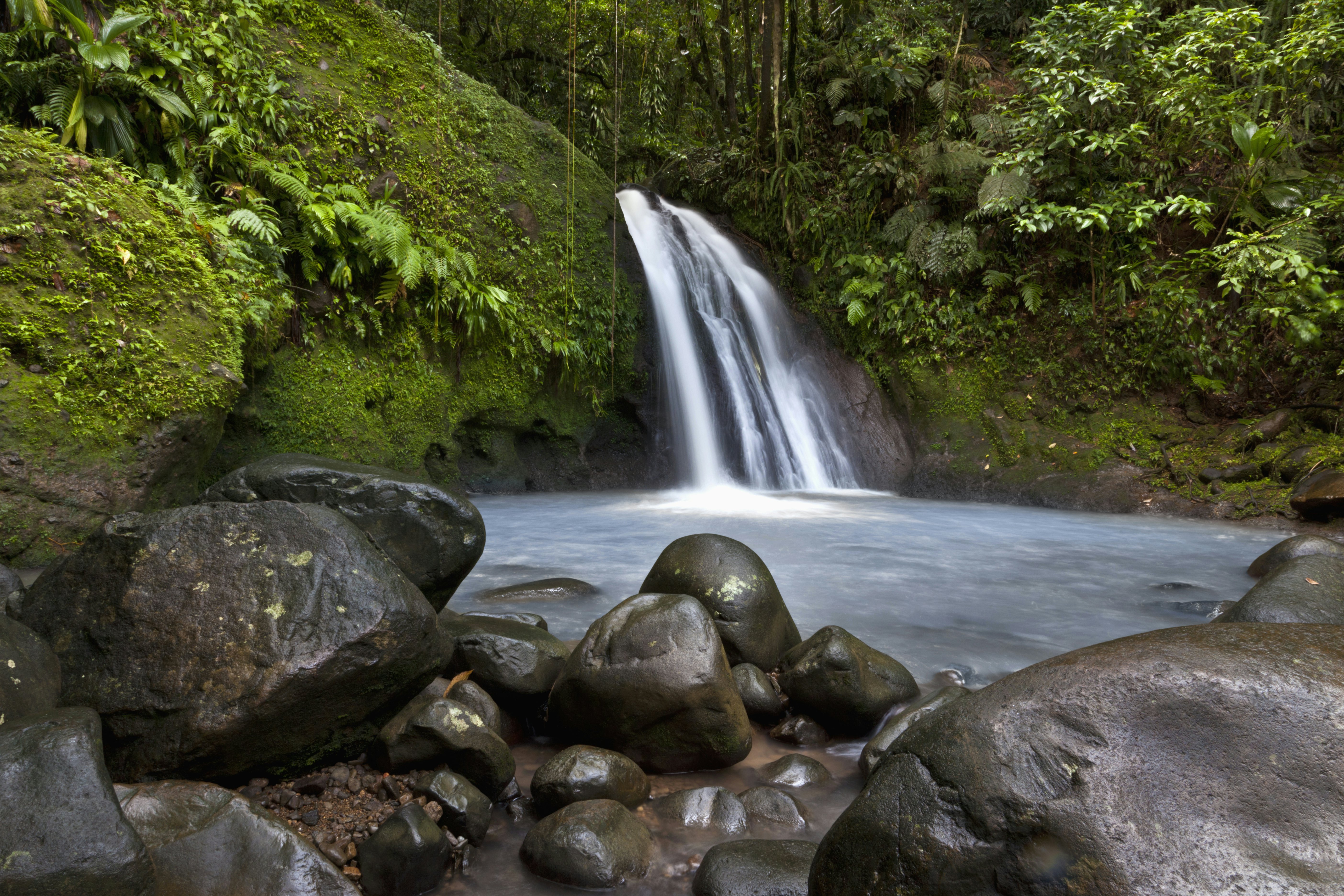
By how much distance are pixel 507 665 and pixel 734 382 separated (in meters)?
7.58

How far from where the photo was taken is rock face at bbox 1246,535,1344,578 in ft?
15.8

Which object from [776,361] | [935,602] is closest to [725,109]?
[776,361]

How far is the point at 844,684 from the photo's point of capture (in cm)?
327

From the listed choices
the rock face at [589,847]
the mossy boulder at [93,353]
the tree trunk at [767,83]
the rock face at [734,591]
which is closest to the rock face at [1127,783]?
the rock face at [589,847]

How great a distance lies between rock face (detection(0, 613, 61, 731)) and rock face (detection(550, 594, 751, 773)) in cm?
169

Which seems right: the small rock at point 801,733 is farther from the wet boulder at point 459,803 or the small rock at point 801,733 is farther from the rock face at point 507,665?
the wet boulder at point 459,803

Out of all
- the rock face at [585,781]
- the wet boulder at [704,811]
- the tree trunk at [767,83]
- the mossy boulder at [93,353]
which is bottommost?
the wet boulder at [704,811]

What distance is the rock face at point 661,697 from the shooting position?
291 centimetres

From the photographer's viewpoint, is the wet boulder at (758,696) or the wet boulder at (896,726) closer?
the wet boulder at (896,726)

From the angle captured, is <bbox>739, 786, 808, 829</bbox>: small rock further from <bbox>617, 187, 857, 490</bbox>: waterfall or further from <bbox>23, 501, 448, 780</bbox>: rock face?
<bbox>617, 187, 857, 490</bbox>: waterfall

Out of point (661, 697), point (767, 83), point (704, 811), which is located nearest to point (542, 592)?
point (661, 697)

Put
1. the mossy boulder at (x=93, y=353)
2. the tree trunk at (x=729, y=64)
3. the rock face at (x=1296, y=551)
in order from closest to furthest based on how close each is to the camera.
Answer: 1. the mossy boulder at (x=93, y=353)
2. the rock face at (x=1296, y=551)
3. the tree trunk at (x=729, y=64)

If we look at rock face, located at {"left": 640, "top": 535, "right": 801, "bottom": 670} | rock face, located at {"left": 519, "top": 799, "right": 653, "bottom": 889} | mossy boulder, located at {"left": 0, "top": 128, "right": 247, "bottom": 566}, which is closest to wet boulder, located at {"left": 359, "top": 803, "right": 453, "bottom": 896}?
rock face, located at {"left": 519, "top": 799, "right": 653, "bottom": 889}

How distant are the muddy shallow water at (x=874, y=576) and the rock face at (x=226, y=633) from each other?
73cm
